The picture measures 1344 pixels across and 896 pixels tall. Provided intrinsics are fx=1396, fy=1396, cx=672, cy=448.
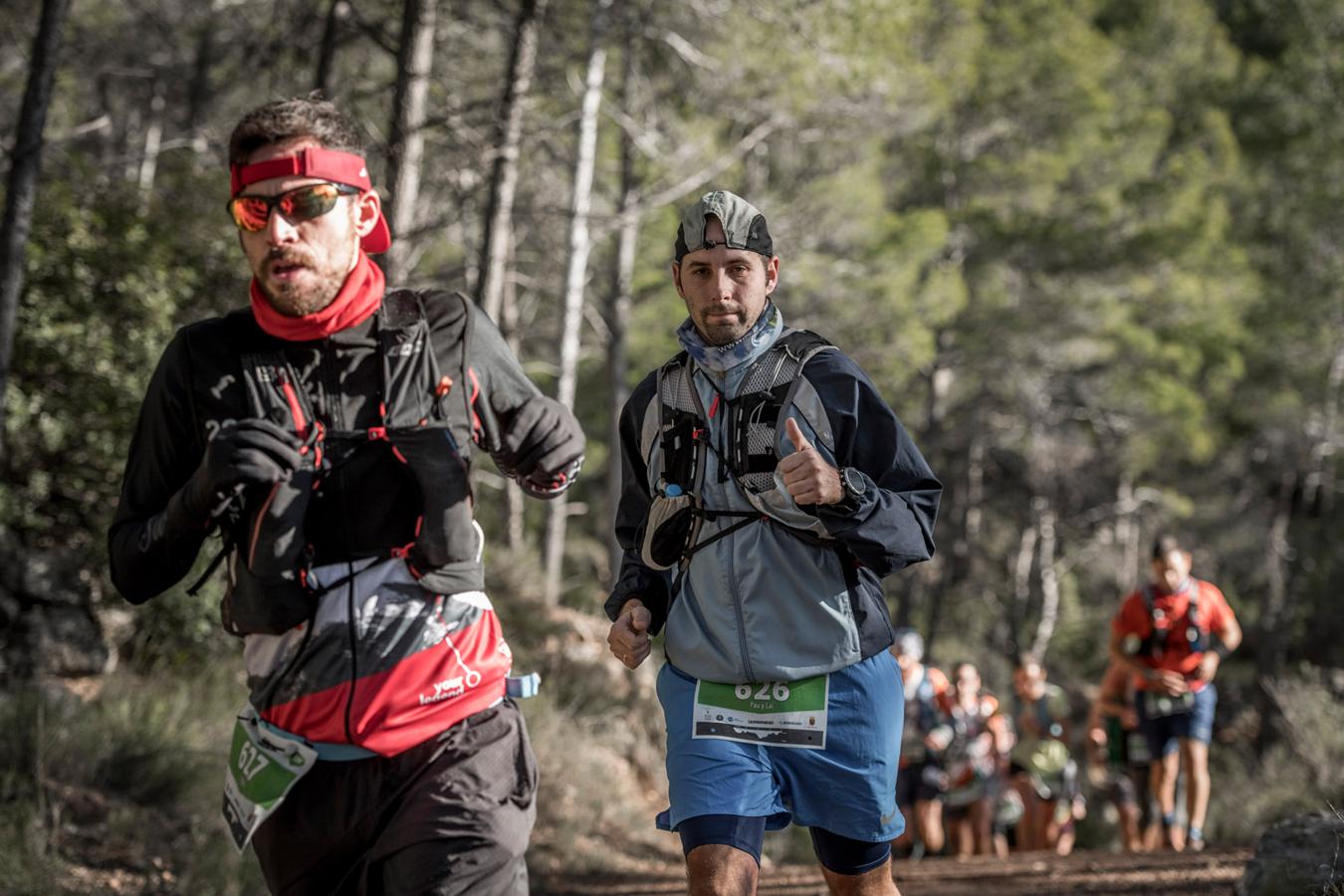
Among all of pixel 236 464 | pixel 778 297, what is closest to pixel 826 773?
pixel 236 464

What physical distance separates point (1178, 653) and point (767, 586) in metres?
6.31

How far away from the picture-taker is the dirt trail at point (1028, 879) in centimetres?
730

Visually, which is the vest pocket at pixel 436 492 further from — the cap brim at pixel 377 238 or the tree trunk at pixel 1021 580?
the tree trunk at pixel 1021 580

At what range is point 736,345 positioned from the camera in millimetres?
3301

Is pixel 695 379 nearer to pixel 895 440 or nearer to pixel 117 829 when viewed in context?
pixel 895 440

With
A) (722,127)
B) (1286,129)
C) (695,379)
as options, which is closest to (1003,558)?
(1286,129)

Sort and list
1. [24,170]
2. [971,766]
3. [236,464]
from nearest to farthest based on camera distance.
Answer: [236,464] → [24,170] → [971,766]

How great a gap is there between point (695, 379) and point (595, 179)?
16.7 m

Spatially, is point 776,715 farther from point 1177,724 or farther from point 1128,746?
point 1128,746

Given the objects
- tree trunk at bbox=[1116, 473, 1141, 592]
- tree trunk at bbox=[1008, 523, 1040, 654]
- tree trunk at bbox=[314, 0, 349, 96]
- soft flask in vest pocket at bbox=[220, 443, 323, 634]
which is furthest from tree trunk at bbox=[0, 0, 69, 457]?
tree trunk at bbox=[1116, 473, 1141, 592]

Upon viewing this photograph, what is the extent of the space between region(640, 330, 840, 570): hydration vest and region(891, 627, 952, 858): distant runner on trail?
25.6 ft

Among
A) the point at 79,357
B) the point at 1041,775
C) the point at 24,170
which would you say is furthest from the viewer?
the point at 1041,775

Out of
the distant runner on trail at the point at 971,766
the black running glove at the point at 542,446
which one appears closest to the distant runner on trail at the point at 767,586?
the black running glove at the point at 542,446

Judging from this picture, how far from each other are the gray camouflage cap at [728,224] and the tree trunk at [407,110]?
5482 millimetres
